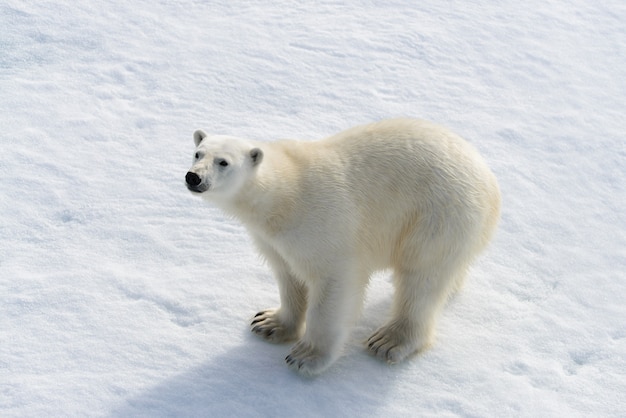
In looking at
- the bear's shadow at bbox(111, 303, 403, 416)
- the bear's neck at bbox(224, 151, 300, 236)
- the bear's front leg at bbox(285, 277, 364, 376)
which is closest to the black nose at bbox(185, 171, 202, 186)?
the bear's neck at bbox(224, 151, 300, 236)

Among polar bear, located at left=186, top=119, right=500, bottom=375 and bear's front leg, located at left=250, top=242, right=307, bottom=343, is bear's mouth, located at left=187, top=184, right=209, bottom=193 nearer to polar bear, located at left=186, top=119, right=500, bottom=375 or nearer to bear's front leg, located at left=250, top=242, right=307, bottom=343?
polar bear, located at left=186, top=119, right=500, bottom=375

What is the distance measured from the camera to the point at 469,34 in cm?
721

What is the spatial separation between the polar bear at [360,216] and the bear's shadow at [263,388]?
0.09 metres

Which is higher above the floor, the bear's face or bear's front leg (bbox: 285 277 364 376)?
the bear's face

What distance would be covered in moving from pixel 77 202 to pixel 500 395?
2.89m

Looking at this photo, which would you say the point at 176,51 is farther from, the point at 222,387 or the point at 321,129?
the point at 222,387

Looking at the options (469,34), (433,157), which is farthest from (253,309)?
(469,34)

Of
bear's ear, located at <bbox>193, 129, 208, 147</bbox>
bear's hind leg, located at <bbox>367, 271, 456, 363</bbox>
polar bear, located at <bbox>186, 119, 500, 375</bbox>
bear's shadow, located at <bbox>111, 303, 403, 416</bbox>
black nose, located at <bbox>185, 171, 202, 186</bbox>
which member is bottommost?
bear's shadow, located at <bbox>111, 303, 403, 416</bbox>

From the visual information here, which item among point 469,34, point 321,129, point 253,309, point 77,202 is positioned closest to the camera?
point 253,309

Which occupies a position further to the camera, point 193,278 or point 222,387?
point 193,278

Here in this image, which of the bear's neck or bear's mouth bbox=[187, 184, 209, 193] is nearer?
bear's mouth bbox=[187, 184, 209, 193]

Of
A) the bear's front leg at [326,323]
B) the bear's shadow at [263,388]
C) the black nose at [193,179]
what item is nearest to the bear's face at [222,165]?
the black nose at [193,179]

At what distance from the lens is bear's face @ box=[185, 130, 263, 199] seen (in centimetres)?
341

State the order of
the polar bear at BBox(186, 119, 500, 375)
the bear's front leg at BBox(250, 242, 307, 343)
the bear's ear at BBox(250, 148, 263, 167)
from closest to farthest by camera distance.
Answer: the bear's ear at BBox(250, 148, 263, 167) < the polar bear at BBox(186, 119, 500, 375) < the bear's front leg at BBox(250, 242, 307, 343)
